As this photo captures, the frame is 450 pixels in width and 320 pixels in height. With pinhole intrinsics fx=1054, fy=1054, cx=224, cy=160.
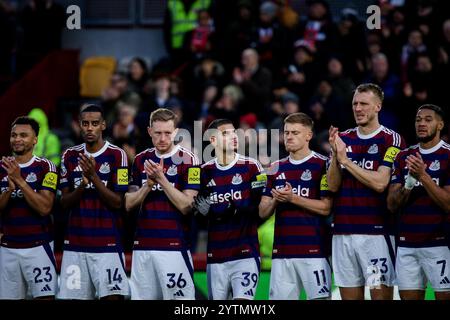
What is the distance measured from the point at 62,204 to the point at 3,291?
41.7 inches

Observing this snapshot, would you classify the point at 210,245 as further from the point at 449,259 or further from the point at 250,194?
the point at 449,259

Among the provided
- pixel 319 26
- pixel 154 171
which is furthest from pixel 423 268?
pixel 319 26

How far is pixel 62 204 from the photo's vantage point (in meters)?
10.5

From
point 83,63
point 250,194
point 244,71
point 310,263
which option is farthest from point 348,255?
point 83,63

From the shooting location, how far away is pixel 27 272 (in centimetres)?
1053

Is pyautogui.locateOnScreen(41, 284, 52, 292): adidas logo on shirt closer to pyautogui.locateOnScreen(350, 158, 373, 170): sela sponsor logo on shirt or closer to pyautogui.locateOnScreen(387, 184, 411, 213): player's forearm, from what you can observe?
pyautogui.locateOnScreen(350, 158, 373, 170): sela sponsor logo on shirt

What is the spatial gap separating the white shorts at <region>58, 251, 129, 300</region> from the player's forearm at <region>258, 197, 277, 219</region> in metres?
1.48

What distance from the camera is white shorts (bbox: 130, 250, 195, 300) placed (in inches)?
399

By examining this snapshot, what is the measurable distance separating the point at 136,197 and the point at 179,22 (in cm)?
660

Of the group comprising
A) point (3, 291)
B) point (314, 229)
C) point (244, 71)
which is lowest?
point (3, 291)

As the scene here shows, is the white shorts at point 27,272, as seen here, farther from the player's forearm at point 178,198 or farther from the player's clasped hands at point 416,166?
the player's clasped hands at point 416,166

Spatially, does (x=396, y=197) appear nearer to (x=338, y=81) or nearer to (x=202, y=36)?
(x=338, y=81)

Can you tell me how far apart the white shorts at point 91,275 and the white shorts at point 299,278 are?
4.94 feet
